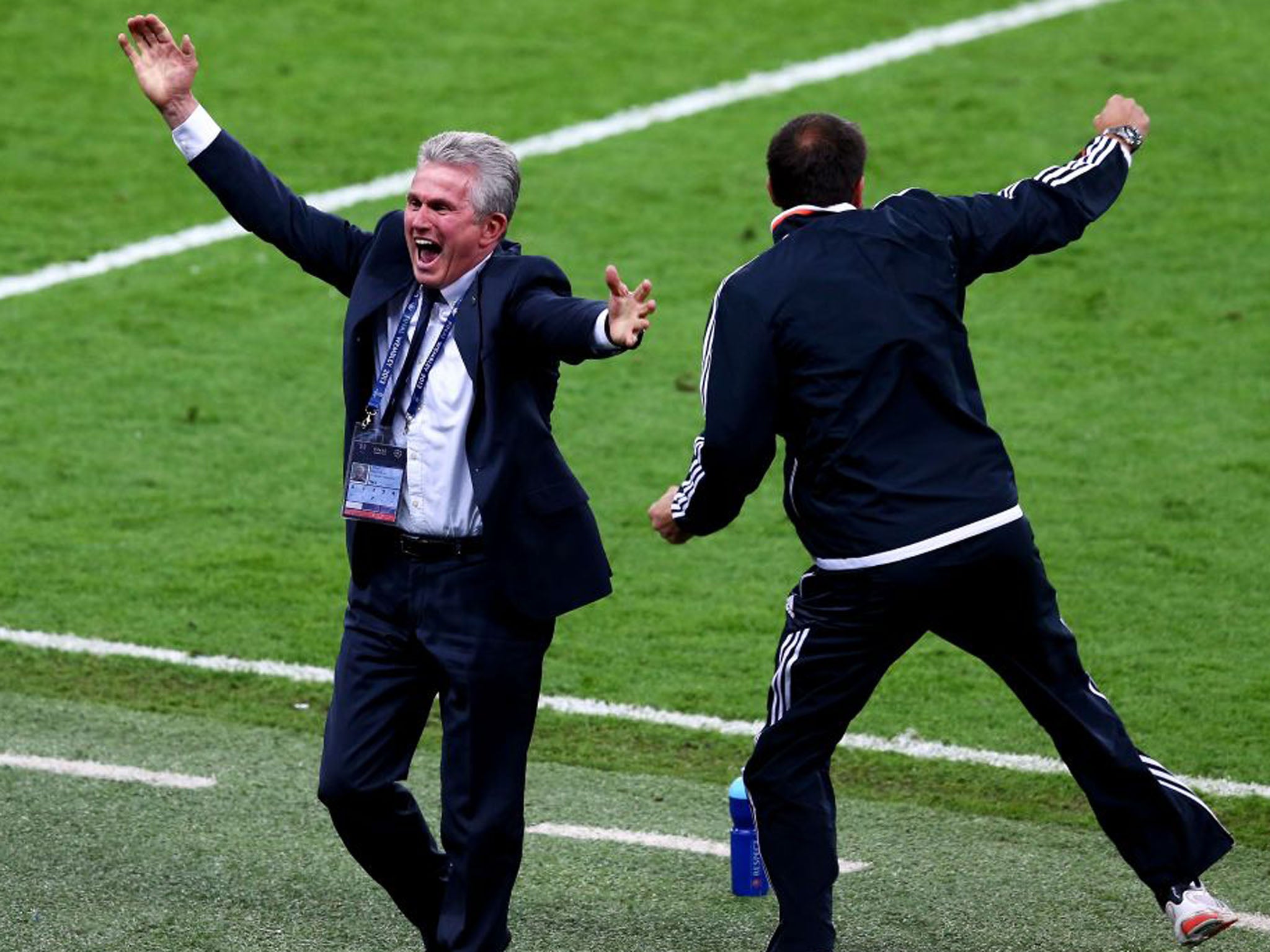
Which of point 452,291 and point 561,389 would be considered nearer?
point 452,291

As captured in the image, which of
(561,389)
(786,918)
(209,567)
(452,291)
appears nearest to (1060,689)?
(786,918)

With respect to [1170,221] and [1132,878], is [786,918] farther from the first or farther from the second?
[1170,221]

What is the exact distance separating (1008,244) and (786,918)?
167 centimetres

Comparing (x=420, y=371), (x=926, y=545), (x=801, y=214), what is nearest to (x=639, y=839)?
(x=926, y=545)

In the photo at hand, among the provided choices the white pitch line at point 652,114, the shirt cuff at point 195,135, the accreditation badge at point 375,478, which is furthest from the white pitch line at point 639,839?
the white pitch line at point 652,114

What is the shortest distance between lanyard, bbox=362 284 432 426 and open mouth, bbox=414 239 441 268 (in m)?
0.10

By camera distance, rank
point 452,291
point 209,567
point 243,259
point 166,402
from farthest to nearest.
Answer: point 243,259 → point 166,402 → point 209,567 → point 452,291

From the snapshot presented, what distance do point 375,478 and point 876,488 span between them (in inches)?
45.2

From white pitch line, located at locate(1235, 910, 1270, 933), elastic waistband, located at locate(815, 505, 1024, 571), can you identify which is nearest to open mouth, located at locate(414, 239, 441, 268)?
elastic waistband, located at locate(815, 505, 1024, 571)

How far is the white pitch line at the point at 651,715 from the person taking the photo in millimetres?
7527

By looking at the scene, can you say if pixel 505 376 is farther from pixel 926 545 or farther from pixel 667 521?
pixel 926 545

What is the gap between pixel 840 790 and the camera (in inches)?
289

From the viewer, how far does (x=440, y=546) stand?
5469 millimetres

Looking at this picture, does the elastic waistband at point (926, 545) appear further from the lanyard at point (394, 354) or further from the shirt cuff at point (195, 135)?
the shirt cuff at point (195, 135)
